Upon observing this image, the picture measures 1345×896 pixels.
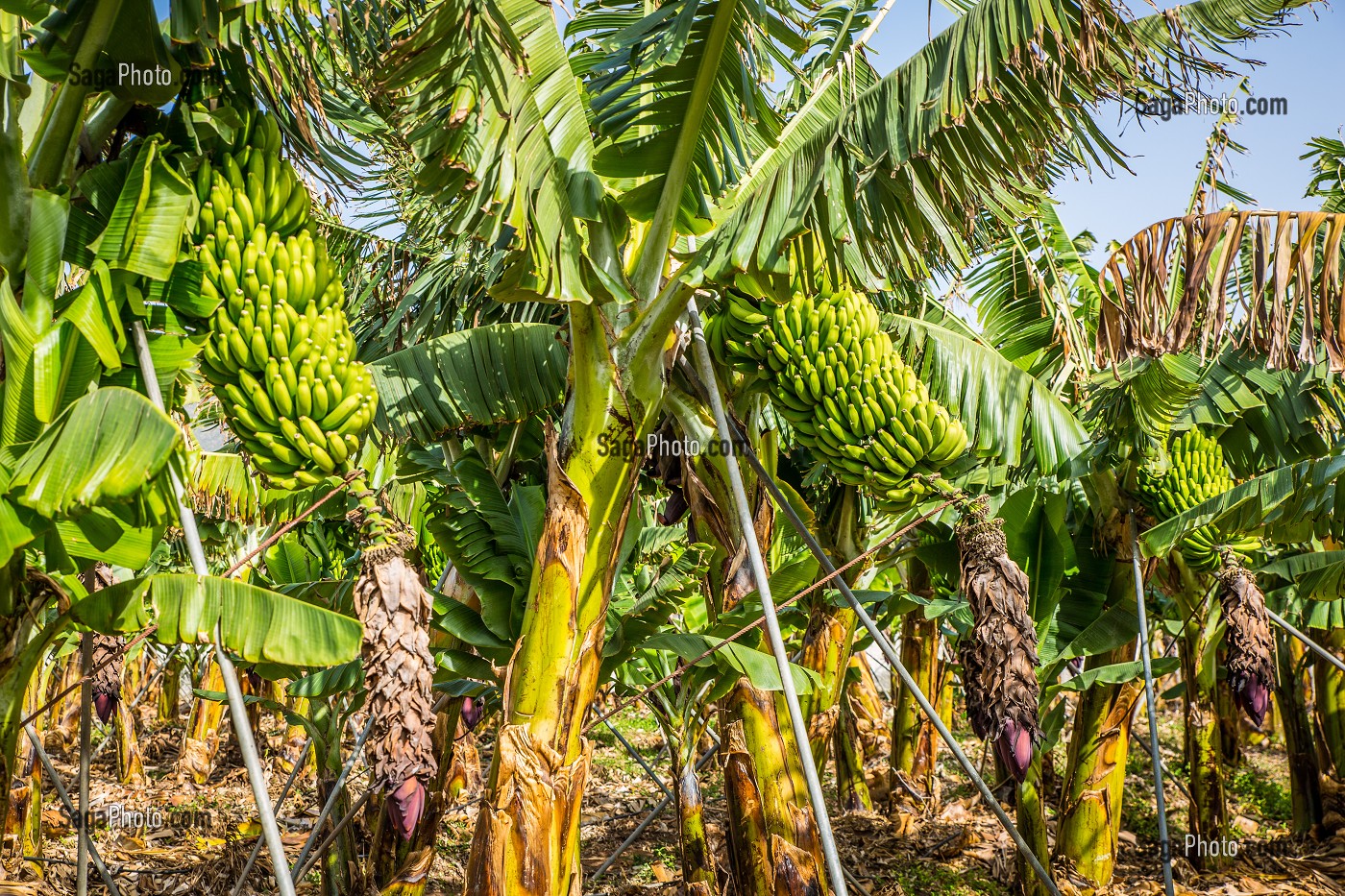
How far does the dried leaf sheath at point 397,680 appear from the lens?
2.22m

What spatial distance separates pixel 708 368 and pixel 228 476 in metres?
3.67

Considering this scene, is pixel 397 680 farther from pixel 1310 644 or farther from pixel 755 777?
pixel 1310 644

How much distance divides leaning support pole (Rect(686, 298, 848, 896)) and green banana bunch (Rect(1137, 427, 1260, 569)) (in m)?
2.68

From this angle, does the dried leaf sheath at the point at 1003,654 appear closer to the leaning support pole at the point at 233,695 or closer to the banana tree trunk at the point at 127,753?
the leaning support pole at the point at 233,695

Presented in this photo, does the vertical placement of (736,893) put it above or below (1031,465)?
below

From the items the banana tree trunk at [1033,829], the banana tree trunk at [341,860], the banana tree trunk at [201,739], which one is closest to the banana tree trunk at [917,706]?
the banana tree trunk at [1033,829]

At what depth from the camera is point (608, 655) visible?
3.85m

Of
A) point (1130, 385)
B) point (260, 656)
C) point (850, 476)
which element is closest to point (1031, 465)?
point (1130, 385)

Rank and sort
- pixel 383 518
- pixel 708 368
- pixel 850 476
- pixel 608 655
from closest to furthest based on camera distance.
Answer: pixel 383 518, pixel 850 476, pixel 708 368, pixel 608 655

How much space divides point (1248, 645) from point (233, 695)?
3.94 m

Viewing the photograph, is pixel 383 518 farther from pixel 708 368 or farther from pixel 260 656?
pixel 708 368

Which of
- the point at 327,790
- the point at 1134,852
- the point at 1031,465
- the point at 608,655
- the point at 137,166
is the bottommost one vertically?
the point at 1134,852

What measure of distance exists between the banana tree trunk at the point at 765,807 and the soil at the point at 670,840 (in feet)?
2.53

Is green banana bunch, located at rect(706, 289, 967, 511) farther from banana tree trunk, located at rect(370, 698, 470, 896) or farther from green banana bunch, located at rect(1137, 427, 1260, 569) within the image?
banana tree trunk, located at rect(370, 698, 470, 896)
